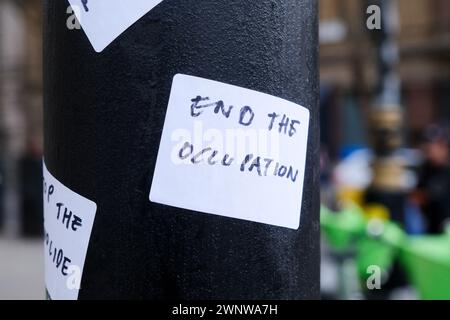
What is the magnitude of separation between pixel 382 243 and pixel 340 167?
9.22 metres

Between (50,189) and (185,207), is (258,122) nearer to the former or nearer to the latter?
(185,207)

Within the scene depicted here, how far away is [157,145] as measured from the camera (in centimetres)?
149

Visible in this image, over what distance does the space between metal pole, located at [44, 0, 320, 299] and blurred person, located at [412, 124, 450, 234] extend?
562cm

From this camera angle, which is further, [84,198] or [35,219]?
[35,219]

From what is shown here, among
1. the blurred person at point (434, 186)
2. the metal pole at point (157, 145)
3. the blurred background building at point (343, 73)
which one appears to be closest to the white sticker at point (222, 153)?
the metal pole at point (157, 145)

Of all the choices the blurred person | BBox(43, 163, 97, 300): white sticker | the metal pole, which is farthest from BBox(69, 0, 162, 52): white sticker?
the blurred person

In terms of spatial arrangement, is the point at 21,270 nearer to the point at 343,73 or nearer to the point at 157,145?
the point at 157,145

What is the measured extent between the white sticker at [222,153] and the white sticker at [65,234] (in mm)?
180

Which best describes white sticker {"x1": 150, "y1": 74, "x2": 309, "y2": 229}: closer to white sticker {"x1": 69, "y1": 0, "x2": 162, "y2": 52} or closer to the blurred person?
white sticker {"x1": 69, "y1": 0, "x2": 162, "y2": 52}

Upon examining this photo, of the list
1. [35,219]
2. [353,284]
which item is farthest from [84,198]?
[35,219]

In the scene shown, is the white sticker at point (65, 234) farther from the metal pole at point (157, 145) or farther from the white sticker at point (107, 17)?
the white sticker at point (107, 17)

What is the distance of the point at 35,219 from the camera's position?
1353 centimetres

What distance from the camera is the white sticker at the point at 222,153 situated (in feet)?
4.88

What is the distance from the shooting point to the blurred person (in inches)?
277
